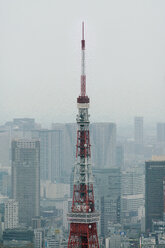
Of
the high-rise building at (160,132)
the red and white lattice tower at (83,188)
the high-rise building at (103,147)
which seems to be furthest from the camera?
the high-rise building at (103,147)

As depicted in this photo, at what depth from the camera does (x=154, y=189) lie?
26031 mm

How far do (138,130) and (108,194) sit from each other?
6519 mm

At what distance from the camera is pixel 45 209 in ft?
86.5

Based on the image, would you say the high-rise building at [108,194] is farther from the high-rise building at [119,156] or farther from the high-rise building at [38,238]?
the high-rise building at [38,238]

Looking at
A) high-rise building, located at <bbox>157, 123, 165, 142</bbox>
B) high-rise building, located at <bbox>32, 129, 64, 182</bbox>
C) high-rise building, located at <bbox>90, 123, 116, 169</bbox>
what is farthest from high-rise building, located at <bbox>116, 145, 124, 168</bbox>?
high-rise building, located at <bbox>157, 123, 165, 142</bbox>

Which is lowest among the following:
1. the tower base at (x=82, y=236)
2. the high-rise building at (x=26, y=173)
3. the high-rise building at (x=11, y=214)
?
the tower base at (x=82, y=236)

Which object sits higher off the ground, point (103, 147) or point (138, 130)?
point (103, 147)

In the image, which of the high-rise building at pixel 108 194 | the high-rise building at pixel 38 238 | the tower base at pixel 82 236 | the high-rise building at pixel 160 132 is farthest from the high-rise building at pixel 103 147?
the tower base at pixel 82 236

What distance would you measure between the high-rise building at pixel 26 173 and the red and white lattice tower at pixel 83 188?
1133cm

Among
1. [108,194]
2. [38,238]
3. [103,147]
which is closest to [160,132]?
[38,238]

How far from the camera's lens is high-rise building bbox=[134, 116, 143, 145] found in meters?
18.6

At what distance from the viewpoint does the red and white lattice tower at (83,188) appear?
14516mm

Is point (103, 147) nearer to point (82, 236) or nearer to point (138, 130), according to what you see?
point (138, 130)

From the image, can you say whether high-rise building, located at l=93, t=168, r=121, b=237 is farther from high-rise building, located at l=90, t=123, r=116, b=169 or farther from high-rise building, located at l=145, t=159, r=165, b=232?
high-rise building, located at l=145, t=159, r=165, b=232
